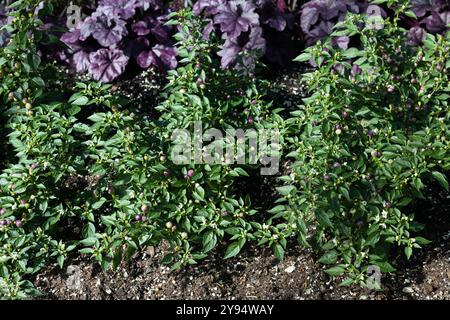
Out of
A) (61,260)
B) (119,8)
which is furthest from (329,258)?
(119,8)

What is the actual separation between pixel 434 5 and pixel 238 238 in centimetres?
214

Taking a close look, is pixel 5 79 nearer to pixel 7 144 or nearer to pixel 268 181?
pixel 7 144

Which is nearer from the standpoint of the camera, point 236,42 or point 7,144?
point 7,144

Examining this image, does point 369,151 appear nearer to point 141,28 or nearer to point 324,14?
point 324,14

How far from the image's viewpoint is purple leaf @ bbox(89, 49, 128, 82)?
14.6ft

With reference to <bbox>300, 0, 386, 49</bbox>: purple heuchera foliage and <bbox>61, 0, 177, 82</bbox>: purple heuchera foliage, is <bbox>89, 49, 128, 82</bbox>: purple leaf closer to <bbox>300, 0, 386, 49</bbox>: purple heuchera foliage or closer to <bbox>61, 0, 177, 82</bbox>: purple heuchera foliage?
<bbox>61, 0, 177, 82</bbox>: purple heuchera foliage

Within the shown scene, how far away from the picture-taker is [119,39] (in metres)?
4.43

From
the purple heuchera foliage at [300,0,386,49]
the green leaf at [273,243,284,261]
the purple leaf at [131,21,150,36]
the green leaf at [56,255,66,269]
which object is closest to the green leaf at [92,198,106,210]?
the green leaf at [56,255,66,269]

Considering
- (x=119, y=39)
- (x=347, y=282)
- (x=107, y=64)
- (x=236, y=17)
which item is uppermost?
(x=236, y=17)

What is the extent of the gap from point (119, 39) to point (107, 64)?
174 millimetres

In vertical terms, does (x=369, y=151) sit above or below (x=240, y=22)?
below

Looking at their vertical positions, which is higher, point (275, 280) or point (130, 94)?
point (130, 94)

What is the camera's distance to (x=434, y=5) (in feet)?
14.8

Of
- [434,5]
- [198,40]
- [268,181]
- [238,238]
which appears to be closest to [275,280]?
[238,238]
